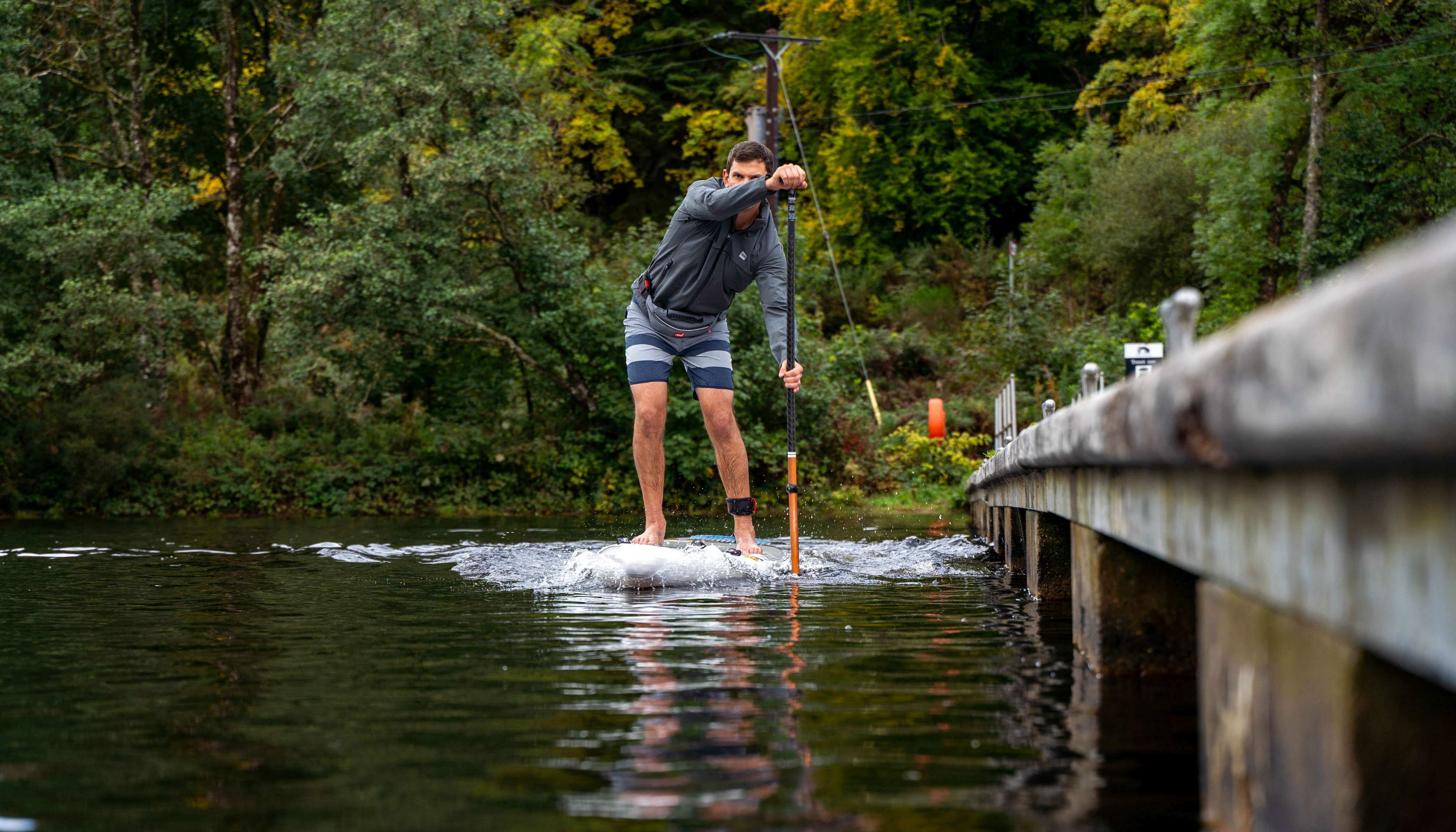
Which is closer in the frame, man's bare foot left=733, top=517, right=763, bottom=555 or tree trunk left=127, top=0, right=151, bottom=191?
man's bare foot left=733, top=517, right=763, bottom=555

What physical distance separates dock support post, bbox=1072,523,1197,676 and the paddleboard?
3.25m

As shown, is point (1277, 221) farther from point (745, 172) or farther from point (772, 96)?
point (745, 172)

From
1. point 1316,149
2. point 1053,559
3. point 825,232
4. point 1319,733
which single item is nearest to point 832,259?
point 825,232

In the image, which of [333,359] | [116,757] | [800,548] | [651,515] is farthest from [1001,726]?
[333,359]

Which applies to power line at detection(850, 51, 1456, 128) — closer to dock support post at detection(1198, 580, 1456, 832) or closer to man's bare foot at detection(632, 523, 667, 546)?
man's bare foot at detection(632, 523, 667, 546)

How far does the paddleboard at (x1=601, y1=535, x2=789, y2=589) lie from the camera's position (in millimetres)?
6844

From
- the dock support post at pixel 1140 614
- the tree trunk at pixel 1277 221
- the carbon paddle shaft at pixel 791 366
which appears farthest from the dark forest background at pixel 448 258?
the dock support post at pixel 1140 614

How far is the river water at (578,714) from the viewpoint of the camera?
2.46 m

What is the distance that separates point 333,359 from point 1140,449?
748 inches

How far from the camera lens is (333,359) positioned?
20.3 meters

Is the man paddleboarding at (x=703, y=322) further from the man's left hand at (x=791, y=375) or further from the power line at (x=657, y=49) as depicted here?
the power line at (x=657, y=49)

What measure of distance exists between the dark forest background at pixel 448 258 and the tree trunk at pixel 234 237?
61 millimetres

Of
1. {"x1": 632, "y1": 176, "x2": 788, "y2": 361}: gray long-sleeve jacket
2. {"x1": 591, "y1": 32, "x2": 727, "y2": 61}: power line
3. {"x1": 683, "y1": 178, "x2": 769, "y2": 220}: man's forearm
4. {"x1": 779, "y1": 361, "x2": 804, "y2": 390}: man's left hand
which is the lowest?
{"x1": 779, "y1": 361, "x2": 804, "y2": 390}: man's left hand

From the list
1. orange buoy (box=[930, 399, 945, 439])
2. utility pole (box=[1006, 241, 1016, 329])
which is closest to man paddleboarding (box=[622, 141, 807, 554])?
orange buoy (box=[930, 399, 945, 439])
